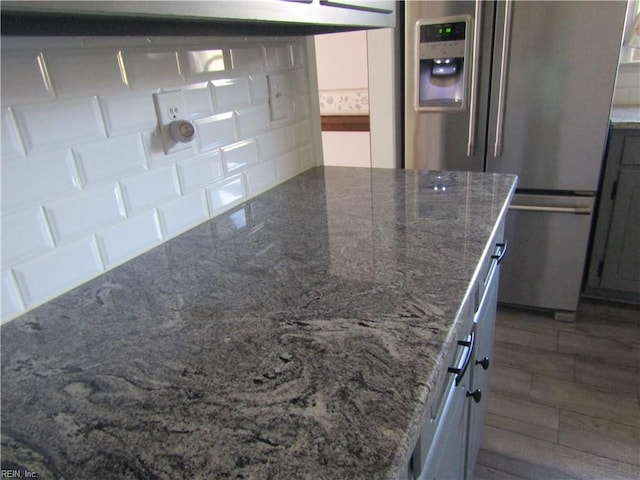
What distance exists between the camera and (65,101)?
74cm

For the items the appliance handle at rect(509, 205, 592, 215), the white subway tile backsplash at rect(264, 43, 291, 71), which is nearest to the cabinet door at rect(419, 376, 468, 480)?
the white subway tile backsplash at rect(264, 43, 291, 71)

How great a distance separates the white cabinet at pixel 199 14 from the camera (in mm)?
465

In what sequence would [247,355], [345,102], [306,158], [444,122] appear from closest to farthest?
[247,355]
[306,158]
[444,122]
[345,102]

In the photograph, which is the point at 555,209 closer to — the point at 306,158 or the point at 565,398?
the point at 565,398

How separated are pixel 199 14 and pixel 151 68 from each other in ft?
1.18

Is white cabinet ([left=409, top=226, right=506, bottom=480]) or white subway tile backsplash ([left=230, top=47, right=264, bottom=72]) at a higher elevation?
white subway tile backsplash ([left=230, top=47, right=264, bottom=72])

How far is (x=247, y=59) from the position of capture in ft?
3.86

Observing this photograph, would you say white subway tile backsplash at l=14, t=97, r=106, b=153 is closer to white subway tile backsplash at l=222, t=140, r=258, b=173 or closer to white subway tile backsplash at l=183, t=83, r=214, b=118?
white subway tile backsplash at l=183, t=83, r=214, b=118

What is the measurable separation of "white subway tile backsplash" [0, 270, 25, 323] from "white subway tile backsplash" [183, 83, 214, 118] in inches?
20.1

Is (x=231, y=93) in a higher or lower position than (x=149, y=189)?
higher

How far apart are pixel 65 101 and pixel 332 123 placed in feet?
7.86

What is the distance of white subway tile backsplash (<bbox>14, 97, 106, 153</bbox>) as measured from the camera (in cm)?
69

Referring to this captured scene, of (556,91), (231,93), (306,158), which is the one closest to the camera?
(231,93)

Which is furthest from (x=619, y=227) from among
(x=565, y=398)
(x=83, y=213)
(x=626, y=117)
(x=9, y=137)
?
(x=9, y=137)
